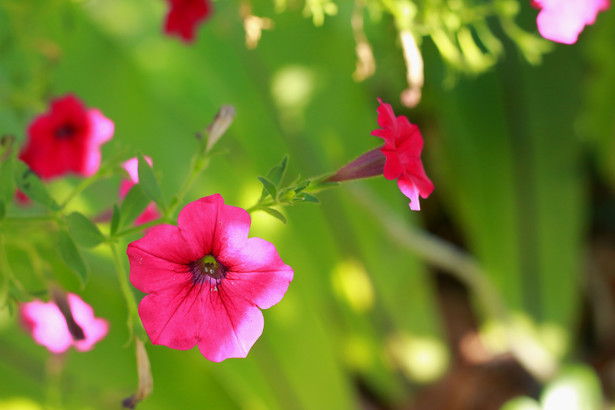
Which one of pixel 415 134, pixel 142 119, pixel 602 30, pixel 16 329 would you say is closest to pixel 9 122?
pixel 142 119

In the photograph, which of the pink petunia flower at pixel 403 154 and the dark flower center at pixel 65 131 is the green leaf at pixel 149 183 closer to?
the pink petunia flower at pixel 403 154

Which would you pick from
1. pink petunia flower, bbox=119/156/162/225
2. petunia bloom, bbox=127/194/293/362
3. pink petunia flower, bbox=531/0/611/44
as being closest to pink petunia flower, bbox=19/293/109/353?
pink petunia flower, bbox=119/156/162/225

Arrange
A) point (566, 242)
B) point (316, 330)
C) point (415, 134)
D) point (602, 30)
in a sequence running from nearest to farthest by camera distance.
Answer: point (415, 134) → point (602, 30) → point (316, 330) → point (566, 242)

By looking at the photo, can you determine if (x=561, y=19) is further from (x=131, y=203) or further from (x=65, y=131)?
(x=65, y=131)

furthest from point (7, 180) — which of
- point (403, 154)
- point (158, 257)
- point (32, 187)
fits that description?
point (403, 154)

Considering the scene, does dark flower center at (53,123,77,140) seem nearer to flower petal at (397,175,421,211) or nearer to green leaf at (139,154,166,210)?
green leaf at (139,154,166,210)

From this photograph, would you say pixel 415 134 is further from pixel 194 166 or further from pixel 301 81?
pixel 301 81

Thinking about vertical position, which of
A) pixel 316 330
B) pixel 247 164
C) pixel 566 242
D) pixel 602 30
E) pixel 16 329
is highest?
pixel 602 30
